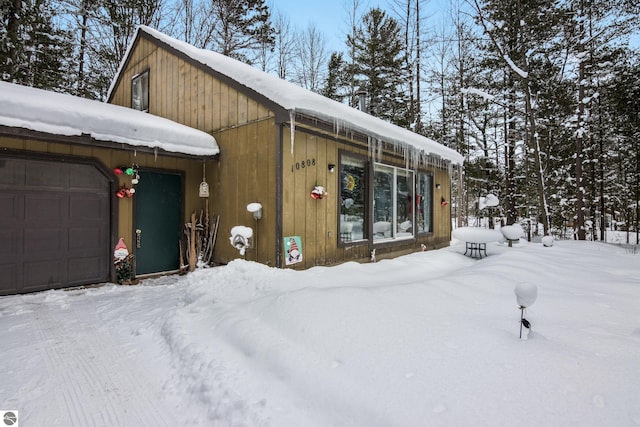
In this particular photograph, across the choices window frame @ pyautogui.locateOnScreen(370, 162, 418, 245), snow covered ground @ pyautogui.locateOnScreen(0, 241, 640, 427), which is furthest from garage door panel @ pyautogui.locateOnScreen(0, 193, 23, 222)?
window frame @ pyautogui.locateOnScreen(370, 162, 418, 245)

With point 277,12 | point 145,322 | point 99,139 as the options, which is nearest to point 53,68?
point 99,139

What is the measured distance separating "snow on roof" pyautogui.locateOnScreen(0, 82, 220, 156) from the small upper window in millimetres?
3352

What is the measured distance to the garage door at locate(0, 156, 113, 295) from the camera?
397cm

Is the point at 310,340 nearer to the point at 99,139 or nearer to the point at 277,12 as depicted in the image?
the point at 99,139

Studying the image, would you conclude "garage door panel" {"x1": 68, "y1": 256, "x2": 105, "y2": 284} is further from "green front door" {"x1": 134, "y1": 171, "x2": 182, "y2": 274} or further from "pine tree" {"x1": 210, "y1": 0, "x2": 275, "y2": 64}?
"pine tree" {"x1": 210, "y1": 0, "x2": 275, "y2": 64}

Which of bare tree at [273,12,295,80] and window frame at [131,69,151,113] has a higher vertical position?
bare tree at [273,12,295,80]

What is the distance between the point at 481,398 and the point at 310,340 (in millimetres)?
1098

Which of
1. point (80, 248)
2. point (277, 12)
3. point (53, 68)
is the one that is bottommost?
point (80, 248)

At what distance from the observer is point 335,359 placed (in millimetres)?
1979

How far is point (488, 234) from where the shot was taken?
23.0ft

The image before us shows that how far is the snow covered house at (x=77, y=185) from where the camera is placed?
3.84 meters

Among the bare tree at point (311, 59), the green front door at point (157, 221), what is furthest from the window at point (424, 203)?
the bare tree at point (311, 59)

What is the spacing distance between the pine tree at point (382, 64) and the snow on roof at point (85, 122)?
1182cm

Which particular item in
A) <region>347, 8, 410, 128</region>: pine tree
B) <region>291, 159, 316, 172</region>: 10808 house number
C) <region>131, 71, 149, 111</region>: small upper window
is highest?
<region>347, 8, 410, 128</region>: pine tree
